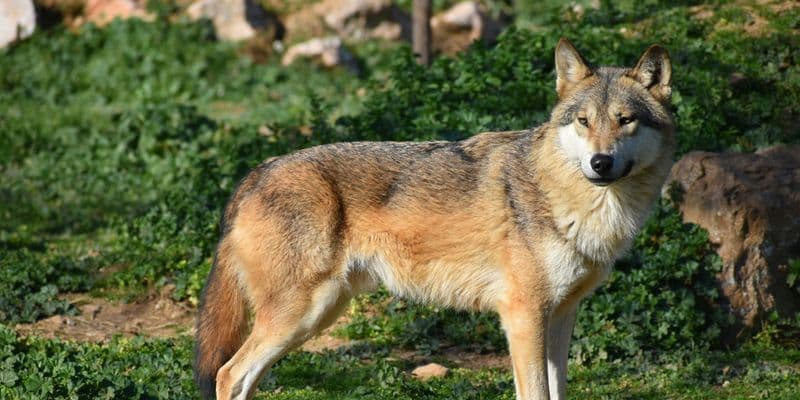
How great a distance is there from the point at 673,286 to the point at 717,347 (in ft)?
1.94

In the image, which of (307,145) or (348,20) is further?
(348,20)

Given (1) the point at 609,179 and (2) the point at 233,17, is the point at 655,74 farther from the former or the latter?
(2) the point at 233,17

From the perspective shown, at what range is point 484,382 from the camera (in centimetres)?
795

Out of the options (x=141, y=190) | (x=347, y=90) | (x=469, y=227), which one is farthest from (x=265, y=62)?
(x=469, y=227)

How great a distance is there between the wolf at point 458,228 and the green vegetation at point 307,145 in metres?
0.87

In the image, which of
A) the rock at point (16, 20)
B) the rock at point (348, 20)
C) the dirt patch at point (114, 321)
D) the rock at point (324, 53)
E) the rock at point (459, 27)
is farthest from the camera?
the rock at point (459, 27)

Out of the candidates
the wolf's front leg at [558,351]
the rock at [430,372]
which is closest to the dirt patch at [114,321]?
the rock at [430,372]

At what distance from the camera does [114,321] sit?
31.2 ft

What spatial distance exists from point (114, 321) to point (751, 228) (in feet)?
18.0

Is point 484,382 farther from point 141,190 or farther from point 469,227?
point 141,190

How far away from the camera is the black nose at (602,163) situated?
20.3 feet

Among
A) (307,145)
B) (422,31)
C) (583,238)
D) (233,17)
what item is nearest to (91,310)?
(307,145)

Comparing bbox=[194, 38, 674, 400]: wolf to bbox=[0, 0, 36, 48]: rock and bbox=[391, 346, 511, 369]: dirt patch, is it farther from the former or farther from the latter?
bbox=[0, 0, 36, 48]: rock

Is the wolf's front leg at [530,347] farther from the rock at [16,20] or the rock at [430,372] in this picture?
the rock at [16,20]
